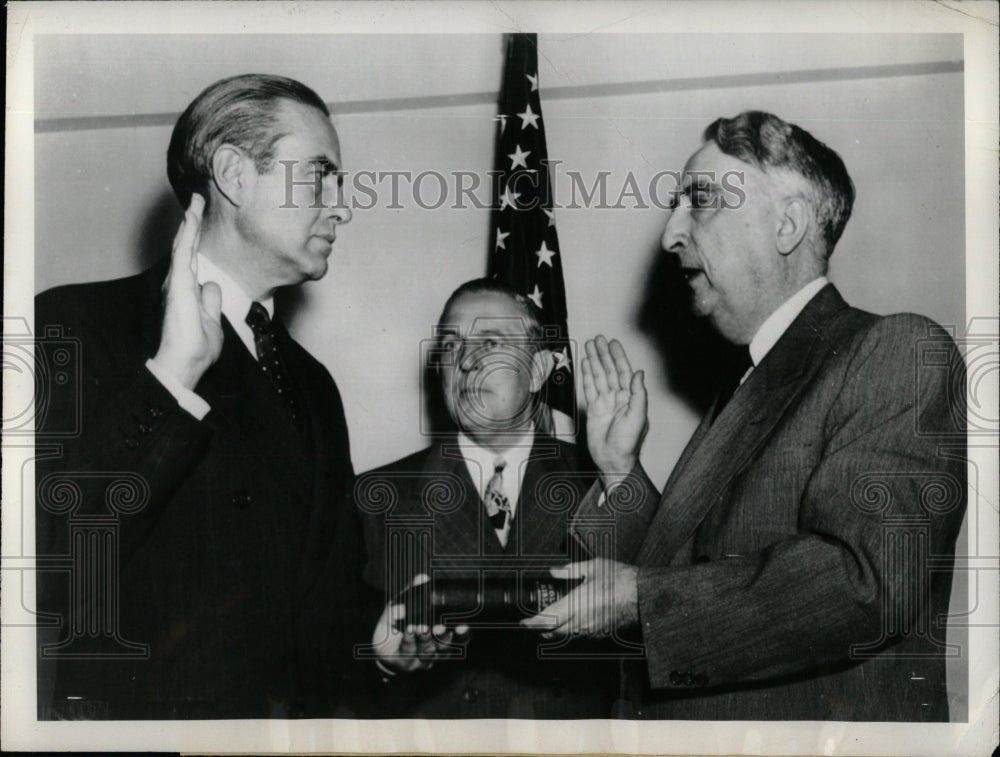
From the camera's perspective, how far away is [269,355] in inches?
167

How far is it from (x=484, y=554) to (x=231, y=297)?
4.71ft

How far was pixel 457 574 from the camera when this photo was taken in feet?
13.8

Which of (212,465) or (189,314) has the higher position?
(189,314)

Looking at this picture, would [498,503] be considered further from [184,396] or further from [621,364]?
[184,396]

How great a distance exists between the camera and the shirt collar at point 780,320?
165 inches

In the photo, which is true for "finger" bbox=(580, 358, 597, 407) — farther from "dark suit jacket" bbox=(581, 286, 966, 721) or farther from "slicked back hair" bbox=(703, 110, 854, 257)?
"slicked back hair" bbox=(703, 110, 854, 257)

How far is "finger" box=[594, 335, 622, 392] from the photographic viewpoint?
167 inches

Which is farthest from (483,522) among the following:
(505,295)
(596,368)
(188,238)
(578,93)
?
(578,93)

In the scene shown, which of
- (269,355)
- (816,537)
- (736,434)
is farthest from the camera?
(269,355)

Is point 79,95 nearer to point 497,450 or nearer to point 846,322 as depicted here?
point 497,450

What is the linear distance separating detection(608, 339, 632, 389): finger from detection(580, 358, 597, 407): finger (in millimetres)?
105

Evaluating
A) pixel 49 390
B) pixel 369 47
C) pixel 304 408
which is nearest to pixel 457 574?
pixel 304 408

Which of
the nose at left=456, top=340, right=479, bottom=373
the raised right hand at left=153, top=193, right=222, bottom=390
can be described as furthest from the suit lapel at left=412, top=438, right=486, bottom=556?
the raised right hand at left=153, top=193, right=222, bottom=390

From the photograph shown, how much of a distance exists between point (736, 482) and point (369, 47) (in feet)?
7.51
